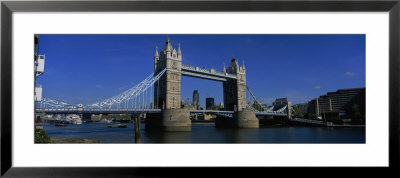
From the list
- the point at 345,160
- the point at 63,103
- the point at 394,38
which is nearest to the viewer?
the point at 394,38

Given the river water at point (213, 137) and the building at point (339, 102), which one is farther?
the building at point (339, 102)

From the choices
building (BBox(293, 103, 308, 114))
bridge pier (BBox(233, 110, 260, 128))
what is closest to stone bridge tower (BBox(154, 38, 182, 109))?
bridge pier (BBox(233, 110, 260, 128))

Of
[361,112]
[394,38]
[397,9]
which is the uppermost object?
[397,9]

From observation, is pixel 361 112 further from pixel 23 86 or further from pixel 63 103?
pixel 23 86

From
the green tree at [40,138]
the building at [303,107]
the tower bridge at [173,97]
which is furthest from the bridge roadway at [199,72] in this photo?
the green tree at [40,138]

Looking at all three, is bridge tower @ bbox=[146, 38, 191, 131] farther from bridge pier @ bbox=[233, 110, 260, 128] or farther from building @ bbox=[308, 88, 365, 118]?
building @ bbox=[308, 88, 365, 118]

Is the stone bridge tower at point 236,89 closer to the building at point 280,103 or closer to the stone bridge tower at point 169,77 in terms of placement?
the building at point 280,103

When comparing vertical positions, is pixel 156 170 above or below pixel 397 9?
below

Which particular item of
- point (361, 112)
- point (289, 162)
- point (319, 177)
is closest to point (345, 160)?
point (289, 162)

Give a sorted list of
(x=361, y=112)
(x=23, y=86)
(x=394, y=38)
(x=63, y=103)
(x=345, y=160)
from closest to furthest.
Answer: (x=394, y=38) < (x=23, y=86) < (x=345, y=160) < (x=63, y=103) < (x=361, y=112)
